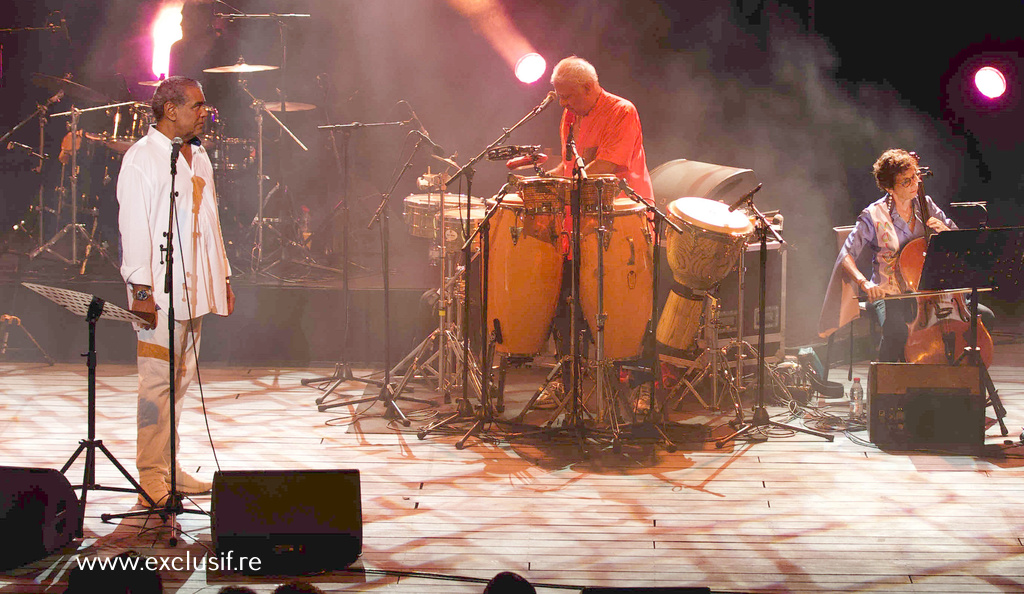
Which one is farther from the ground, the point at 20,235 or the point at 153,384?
the point at 20,235

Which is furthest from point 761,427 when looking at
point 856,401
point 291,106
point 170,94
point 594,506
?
point 291,106

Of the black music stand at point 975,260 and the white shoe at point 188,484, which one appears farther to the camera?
the black music stand at point 975,260

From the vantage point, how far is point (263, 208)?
27.9ft

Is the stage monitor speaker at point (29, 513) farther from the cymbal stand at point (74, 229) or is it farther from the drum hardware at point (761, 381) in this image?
the cymbal stand at point (74, 229)

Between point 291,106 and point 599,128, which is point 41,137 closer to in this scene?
point 291,106

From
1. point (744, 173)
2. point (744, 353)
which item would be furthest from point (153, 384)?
point (744, 173)

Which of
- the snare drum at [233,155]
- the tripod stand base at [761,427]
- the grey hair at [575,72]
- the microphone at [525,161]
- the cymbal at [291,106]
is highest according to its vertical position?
the cymbal at [291,106]

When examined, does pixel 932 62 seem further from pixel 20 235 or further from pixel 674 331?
pixel 20 235

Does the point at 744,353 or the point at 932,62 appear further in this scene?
the point at 932,62

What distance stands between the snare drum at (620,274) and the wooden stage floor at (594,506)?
651 millimetres

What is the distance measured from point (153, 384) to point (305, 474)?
104 cm

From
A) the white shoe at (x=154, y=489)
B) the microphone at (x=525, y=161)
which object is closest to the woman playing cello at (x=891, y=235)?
the microphone at (x=525, y=161)

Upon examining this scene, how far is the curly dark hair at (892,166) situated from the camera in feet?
18.3

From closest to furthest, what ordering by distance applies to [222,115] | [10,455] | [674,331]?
[10,455]
[674,331]
[222,115]
